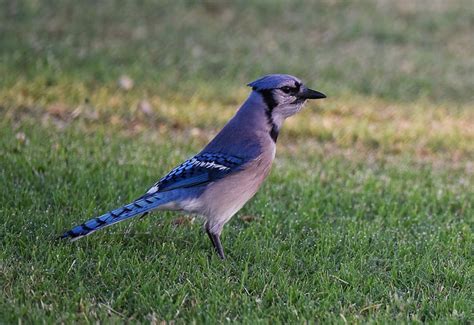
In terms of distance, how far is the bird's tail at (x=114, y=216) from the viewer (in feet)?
16.0

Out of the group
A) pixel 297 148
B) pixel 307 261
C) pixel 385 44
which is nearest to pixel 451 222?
pixel 307 261

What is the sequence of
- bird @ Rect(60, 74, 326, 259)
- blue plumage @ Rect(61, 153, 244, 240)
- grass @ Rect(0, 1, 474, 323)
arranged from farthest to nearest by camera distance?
1. bird @ Rect(60, 74, 326, 259)
2. blue plumage @ Rect(61, 153, 244, 240)
3. grass @ Rect(0, 1, 474, 323)

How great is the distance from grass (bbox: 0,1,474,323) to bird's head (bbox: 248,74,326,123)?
3.10ft

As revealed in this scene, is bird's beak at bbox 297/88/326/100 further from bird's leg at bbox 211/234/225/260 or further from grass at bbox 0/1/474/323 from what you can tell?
bird's leg at bbox 211/234/225/260

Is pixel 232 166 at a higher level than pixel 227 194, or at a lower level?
higher

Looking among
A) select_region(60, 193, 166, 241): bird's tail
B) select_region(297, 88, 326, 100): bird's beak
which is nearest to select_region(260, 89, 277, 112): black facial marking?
select_region(297, 88, 326, 100): bird's beak

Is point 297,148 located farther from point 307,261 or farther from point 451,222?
point 307,261

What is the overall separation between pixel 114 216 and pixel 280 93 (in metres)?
1.52

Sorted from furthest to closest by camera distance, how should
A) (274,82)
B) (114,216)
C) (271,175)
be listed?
(271,175)
(274,82)
(114,216)

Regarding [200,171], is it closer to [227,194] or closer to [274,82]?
[227,194]

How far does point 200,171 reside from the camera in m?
5.41

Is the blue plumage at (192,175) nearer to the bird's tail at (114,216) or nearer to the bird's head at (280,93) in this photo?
the bird's tail at (114,216)

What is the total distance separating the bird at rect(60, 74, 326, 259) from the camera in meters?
5.33

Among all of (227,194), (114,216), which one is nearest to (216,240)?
(227,194)
